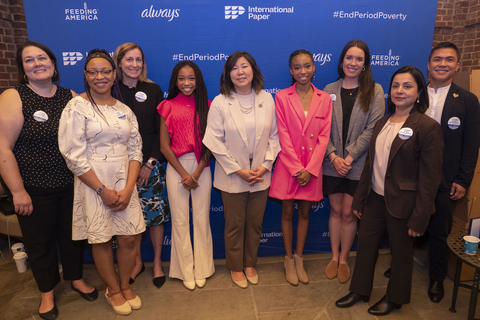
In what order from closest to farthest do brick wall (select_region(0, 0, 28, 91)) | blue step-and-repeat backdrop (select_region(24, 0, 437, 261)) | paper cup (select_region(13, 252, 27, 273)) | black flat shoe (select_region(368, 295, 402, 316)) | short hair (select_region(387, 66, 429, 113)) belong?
short hair (select_region(387, 66, 429, 113))
black flat shoe (select_region(368, 295, 402, 316))
blue step-and-repeat backdrop (select_region(24, 0, 437, 261))
paper cup (select_region(13, 252, 27, 273))
brick wall (select_region(0, 0, 28, 91))

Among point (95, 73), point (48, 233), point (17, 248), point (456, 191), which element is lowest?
point (17, 248)

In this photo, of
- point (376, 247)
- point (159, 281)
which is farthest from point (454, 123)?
point (159, 281)

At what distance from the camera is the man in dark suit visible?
2.28 meters

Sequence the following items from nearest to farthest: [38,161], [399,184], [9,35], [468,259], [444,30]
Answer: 1. [468,259]
2. [399,184]
3. [38,161]
4. [9,35]
5. [444,30]

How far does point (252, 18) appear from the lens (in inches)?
109

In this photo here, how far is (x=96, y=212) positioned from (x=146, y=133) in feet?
2.53

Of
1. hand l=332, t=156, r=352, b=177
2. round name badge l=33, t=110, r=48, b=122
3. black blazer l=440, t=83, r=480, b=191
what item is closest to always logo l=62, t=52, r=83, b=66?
round name badge l=33, t=110, r=48, b=122

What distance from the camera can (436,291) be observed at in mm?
2461

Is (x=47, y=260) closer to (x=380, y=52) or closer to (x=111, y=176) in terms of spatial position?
(x=111, y=176)

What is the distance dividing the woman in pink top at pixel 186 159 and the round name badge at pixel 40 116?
798 mm

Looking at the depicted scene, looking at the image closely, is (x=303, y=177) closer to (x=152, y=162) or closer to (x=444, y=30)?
(x=152, y=162)

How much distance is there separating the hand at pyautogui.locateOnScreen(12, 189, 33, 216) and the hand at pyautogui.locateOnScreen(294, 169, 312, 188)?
1.98 meters

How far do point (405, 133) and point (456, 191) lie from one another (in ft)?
2.96

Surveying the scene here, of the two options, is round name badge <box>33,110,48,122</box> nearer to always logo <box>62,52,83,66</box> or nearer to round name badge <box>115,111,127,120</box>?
round name badge <box>115,111,127,120</box>
